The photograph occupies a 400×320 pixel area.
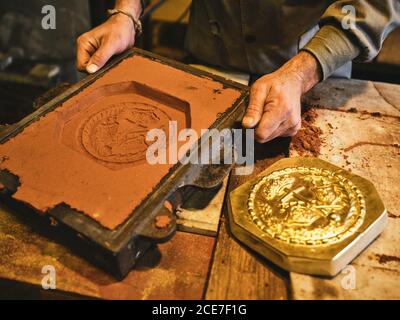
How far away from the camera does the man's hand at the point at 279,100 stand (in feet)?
5.25

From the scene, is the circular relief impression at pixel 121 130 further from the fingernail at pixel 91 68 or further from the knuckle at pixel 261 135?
the knuckle at pixel 261 135

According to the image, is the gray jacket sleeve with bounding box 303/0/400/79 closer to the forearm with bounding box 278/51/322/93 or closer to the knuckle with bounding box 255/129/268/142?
the forearm with bounding box 278/51/322/93

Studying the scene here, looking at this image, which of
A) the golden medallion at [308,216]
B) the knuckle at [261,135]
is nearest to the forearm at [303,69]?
the knuckle at [261,135]

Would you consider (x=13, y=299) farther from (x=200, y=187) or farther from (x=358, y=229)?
(x=358, y=229)

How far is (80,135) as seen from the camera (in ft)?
5.18

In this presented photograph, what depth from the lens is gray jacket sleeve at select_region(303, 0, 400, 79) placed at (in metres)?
1.77

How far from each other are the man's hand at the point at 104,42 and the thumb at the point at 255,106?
772 mm

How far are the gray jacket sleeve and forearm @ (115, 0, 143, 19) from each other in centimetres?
107

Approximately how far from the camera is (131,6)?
90.0 inches
